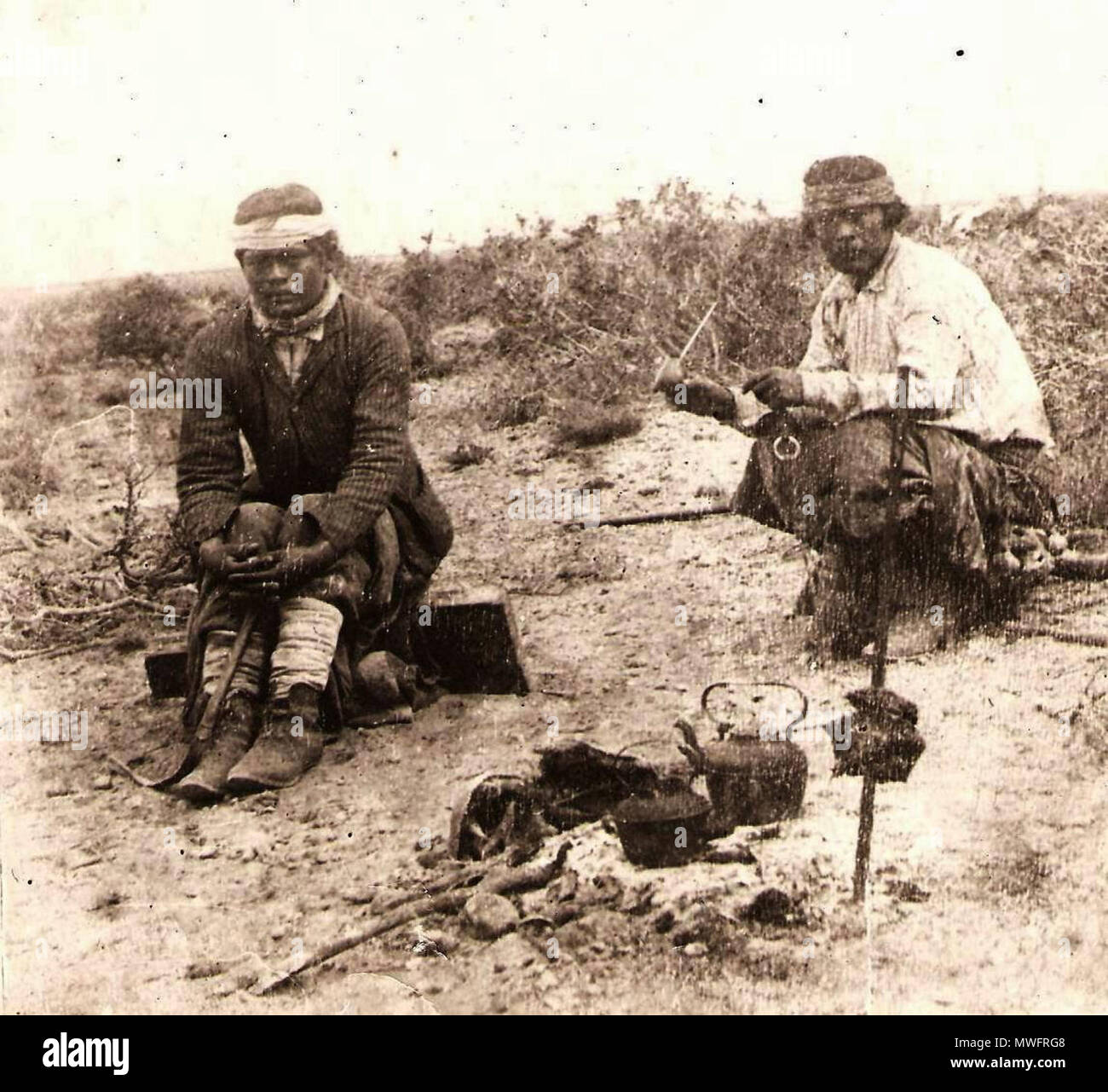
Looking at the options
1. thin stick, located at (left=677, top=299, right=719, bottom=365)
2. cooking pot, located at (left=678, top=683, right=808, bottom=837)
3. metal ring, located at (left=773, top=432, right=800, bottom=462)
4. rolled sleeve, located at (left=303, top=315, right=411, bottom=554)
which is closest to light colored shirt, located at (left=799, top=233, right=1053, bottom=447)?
metal ring, located at (left=773, top=432, right=800, bottom=462)

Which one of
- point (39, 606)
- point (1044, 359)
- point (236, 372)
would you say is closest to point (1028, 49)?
point (1044, 359)

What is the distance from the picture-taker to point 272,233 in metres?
4.48

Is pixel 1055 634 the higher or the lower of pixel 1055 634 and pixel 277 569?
the lower

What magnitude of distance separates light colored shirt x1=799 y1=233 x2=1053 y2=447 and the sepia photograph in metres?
0.01

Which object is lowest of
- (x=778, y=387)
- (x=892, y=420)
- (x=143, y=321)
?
(x=892, y=420)

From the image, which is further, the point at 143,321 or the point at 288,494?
the point at 143,321

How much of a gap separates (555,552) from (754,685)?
862 millimetres

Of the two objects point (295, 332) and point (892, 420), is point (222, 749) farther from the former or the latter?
point (892, 420)

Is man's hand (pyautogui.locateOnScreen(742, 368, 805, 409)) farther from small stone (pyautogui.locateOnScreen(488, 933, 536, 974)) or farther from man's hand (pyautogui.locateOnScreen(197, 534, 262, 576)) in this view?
small stone (pyautogui.locateOnScreen(488, 933, 536, 974))

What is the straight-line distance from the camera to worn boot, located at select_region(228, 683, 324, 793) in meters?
4.40

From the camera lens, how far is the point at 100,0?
4773 millimetres

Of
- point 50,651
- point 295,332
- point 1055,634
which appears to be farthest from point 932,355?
point 50,651
